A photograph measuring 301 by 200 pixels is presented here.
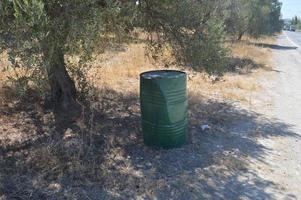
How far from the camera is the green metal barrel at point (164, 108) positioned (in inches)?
199

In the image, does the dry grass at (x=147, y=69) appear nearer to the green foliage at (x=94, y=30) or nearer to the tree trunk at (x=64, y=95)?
the tree trunk at (x=64, y=95)

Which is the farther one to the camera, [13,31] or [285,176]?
[285,176]

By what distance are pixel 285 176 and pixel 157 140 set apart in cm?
172

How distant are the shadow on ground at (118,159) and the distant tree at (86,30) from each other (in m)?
0.78

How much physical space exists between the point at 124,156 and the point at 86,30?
1.85 m

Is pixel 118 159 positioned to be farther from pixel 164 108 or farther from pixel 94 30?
pixel 94 30

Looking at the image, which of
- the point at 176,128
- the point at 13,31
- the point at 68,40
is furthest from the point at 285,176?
the point at 13,31

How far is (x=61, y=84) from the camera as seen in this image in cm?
638

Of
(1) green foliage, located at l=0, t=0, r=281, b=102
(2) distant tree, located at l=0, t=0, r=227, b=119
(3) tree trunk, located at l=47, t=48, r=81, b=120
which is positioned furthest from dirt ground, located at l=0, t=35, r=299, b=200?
(1) green foliage, located at l=0, t=0, r=281, b=102

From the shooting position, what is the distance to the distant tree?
11.8 ft

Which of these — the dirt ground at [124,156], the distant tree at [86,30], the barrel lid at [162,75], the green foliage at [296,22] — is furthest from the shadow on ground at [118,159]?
the green foliage at [296,22]

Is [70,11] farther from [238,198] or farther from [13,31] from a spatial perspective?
[238,198]

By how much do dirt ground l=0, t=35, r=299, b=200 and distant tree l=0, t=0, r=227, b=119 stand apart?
28.7 inches

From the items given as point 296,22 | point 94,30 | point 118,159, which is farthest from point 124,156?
point 296,22
